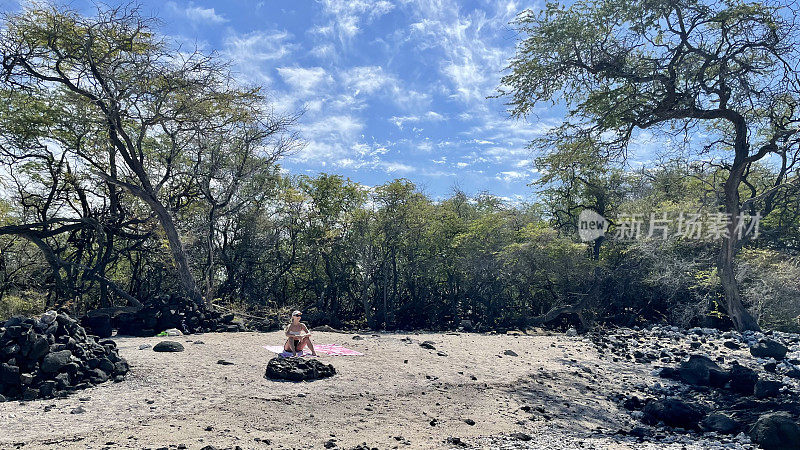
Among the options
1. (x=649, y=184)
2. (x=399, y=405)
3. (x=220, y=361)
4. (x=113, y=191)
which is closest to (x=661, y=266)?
(x=649, y=184)

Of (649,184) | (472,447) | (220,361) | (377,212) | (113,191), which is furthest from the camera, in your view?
(649,184)

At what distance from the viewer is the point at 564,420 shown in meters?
6.21

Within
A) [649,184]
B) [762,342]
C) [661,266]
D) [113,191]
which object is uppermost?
[649,184]

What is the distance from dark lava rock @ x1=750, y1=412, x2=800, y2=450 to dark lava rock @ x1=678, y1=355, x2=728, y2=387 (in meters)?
2.96

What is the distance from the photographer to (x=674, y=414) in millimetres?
6273

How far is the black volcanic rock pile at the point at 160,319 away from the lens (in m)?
10.0

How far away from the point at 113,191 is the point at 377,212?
7967mm

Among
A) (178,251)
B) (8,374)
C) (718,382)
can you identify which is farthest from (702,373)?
(178,251)

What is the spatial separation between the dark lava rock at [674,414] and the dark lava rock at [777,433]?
83 cm

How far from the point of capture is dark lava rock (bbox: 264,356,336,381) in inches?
264

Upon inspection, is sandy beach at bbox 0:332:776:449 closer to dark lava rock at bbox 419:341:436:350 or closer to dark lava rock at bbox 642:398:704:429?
dark lava rock at bbox 642:398:704:429

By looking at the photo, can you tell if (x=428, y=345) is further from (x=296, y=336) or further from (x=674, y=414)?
(x=674, y=414)

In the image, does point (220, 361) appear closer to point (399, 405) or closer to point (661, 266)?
point (399, 405)

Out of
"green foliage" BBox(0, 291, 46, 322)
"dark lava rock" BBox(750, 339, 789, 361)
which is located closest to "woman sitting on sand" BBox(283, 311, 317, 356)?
"dark lava rock" BBox(750, 339, 789, 361)
